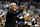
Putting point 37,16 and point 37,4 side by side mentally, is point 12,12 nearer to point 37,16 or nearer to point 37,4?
point 37,16

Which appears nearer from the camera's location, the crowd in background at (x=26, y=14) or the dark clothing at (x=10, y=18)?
the dark clothing at (x=10, y=18)

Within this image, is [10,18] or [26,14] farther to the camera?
[26,14]

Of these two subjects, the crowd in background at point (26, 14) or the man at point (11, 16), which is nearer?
the man at point (11, 16)

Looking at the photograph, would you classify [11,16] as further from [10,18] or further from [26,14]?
[26,14]

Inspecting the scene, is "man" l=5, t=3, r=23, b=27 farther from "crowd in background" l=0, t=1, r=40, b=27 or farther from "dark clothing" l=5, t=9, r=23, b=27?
"crowd in background" l=0, t=1, r=40, b=27

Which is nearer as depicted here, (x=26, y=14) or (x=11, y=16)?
(x=11, y=16)

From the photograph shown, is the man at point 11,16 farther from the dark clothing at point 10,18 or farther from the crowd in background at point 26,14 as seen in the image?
the crowd in background at point 26,14

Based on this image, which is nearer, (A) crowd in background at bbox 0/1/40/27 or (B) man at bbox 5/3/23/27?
(B) man at bbox 5/3/23/27

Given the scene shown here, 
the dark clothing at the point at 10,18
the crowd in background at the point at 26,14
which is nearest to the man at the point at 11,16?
the dark clothing at the point at 10,18

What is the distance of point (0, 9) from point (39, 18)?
1626 mm

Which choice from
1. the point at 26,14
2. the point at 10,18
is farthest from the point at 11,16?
the point at 26,14

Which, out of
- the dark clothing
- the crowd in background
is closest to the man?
the dark clothing

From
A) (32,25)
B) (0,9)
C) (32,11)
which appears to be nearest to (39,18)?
(32,11)

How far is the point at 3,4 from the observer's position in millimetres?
3721
